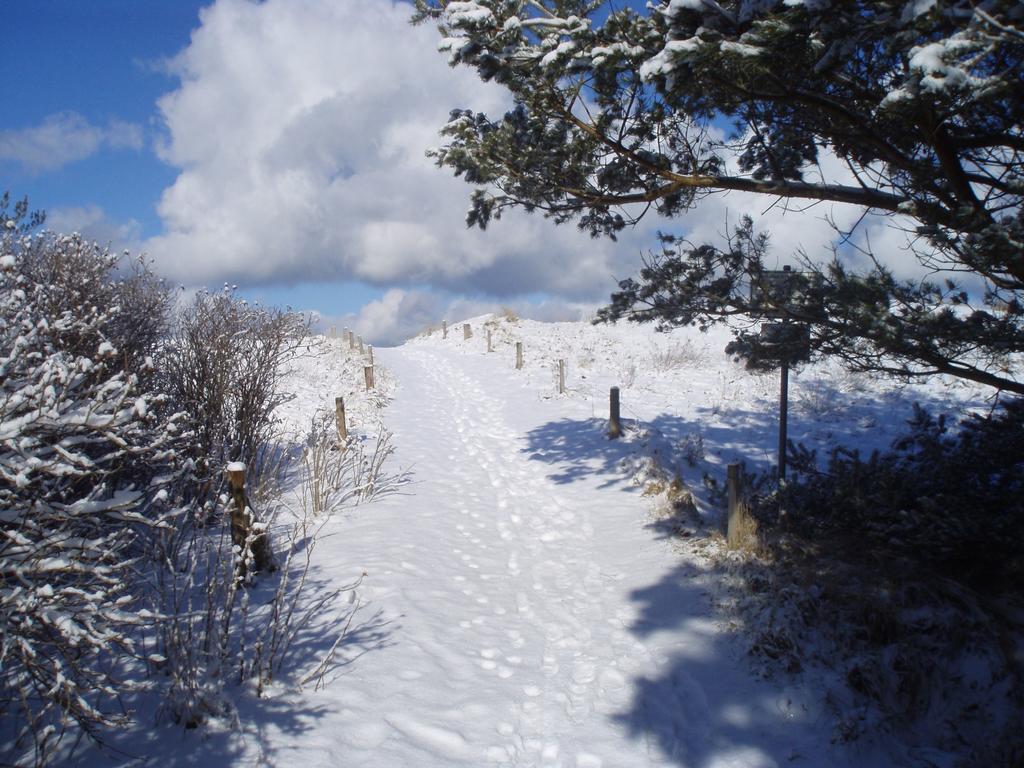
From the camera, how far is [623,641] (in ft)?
15.8

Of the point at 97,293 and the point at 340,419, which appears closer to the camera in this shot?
the point at 97,293

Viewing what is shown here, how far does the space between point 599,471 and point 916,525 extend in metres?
4.74

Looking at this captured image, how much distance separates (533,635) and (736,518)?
219 centimetres

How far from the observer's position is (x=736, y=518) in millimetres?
5777

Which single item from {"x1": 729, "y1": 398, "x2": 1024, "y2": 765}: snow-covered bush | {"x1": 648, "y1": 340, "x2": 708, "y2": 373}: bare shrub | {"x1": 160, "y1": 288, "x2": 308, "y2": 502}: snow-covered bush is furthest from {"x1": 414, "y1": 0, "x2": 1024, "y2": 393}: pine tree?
{"x1": 648, "y1": 340, "x2": 708, "y2": 373}: bare shrub

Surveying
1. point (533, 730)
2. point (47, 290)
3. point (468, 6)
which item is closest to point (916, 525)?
point (533, 730)

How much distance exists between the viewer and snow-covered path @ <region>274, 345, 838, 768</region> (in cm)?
361

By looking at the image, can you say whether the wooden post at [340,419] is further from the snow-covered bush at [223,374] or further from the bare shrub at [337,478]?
the snow-covered bush at [223,374]

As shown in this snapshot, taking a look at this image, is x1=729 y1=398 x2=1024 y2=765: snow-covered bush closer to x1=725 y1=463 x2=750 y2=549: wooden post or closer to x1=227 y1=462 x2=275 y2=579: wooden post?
x1=725 y1=463 x2=750 y2=549: wooden post

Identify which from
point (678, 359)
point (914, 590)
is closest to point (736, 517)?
point (914, 590)

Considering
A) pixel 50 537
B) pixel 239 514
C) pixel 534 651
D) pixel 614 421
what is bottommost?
pixel 534 651

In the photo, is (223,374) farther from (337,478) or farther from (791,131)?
(791,131)

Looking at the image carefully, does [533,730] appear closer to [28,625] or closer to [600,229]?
[28,625]

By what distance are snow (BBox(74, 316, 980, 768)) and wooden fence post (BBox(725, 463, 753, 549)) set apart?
0.39 metres
